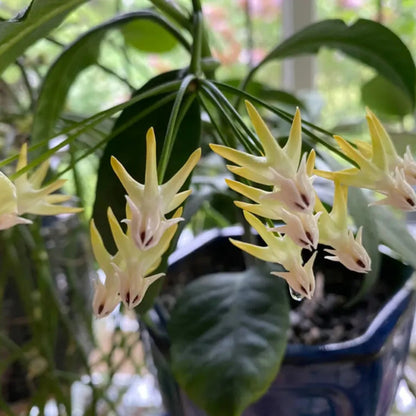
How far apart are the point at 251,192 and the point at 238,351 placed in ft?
0.33

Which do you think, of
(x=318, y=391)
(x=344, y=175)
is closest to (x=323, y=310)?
(x=318, y=391)

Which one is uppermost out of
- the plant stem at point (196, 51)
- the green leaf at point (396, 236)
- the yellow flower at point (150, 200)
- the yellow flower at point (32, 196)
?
the plant stem at point (196, 51)

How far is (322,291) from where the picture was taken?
0.48 meters

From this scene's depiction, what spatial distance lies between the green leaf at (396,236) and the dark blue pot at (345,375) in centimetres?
3

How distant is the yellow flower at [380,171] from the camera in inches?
9.1

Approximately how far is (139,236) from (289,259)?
0.07 meters

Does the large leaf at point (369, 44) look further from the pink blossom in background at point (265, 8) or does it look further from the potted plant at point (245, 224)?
the pink blossom in background at point (265, 8)

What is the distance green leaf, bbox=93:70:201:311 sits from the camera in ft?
1.02

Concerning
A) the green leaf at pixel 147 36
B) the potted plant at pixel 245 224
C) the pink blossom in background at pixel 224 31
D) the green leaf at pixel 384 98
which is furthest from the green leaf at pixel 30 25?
the pink blossom in background at pixel 224 31

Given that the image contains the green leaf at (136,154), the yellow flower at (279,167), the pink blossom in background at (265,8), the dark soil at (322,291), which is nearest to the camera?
the yellow flower at (279,167)

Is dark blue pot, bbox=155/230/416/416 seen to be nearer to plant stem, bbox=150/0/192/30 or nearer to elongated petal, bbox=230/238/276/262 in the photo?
elongated petal, bbox=230/238/276/262

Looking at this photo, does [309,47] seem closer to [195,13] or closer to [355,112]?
[195,13]

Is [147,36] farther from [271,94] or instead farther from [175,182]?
[175,182]

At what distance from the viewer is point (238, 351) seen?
29 cm
